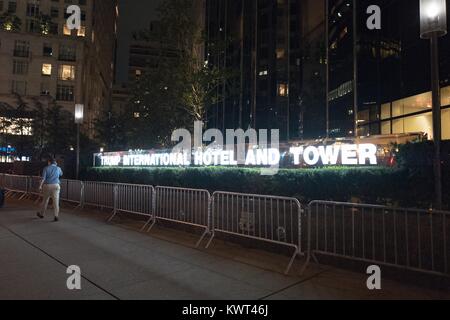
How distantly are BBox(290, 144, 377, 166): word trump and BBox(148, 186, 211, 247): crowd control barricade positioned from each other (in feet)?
9.68

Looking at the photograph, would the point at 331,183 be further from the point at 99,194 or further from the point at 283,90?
the point at 283,90

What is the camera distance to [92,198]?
1246 centimetres

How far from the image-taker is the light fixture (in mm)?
5473

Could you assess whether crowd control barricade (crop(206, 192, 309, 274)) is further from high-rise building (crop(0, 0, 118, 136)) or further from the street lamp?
high-rise building (crop(0, 0, 118, 136))

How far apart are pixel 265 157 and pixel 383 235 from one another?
209 inches

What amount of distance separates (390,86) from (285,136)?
5449 millimetres

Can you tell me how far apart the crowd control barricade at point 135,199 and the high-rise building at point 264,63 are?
28.3 feet

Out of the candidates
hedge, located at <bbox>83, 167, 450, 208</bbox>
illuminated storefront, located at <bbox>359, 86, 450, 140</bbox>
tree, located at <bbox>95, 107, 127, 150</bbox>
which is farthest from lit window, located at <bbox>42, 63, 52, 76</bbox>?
illuminated storefront, located at <bbox>359, 86, 450, 140</bbox>

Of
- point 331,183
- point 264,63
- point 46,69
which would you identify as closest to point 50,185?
point 331,183

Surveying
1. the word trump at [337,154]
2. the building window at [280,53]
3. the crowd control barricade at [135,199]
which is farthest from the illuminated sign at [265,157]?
the building window at [280,53]

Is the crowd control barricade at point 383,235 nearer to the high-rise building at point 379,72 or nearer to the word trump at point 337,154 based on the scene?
the word trump at point 337,154

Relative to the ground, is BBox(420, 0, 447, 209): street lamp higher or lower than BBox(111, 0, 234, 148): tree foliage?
lower

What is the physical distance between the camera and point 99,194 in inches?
470
